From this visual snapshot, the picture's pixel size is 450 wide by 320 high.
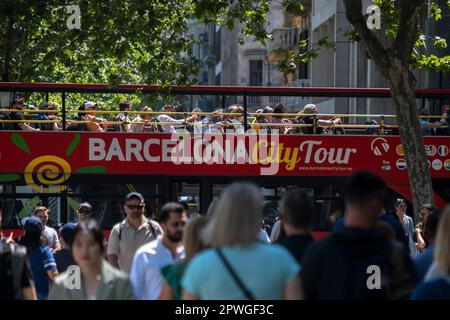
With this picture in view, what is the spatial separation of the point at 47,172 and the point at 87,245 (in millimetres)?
13985

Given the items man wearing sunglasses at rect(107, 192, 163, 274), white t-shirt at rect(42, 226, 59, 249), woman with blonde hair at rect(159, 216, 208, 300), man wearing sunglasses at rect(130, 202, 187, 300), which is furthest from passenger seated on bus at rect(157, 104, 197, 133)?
woman with blonde hair at rect(159, 216, 208, 300)

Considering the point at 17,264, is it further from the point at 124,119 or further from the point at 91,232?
the point at 124,119

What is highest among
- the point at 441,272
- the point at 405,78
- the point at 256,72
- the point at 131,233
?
the point at 256,72

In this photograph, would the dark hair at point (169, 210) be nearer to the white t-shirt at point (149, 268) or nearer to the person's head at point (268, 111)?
the white t-shirt at point (149, 268)

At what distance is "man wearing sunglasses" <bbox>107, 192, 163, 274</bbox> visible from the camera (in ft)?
37.9

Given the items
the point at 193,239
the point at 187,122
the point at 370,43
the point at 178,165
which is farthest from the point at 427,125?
the point at 193,239

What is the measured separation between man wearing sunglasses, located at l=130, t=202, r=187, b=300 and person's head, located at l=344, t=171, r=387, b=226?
1.94 m

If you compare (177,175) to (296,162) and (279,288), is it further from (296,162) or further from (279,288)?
(279,288)

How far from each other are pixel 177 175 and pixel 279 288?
15.2m

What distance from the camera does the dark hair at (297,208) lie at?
718cm


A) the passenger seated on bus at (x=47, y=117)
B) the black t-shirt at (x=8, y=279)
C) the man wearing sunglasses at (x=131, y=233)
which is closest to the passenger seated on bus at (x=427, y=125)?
the passenger seated on bus at (x=47, y=117)

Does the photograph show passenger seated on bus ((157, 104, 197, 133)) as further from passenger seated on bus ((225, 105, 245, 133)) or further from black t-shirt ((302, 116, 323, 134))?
black t-shirt ((302, 116, 323, 134))

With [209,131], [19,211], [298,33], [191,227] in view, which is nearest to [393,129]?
[209,131]

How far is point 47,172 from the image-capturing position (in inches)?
825
